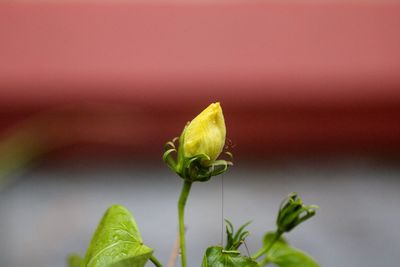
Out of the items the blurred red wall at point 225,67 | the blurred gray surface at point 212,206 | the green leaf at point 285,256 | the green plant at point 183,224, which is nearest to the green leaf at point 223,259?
the green plant at point 183,224

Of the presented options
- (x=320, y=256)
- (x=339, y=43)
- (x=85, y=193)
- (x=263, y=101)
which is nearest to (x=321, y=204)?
(x=320, y=256)

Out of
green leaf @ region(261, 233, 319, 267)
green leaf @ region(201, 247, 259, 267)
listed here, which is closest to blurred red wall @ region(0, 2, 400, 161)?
green leaf @ region(261, 233, 319, 267)

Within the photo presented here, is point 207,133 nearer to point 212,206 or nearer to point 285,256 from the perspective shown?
point 285,256

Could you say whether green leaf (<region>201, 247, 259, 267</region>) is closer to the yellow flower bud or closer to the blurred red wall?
the yellow flower bud

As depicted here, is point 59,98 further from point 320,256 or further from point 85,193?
point 320,256

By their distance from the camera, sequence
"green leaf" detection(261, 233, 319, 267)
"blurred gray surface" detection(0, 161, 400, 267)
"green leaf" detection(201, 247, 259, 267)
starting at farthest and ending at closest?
"blurred gray surface" detection(0, 161, 400, 267)
"green leaf" detection(261, 233, 319, 267)
"green leaf" detection(201, 247, 259, 267)

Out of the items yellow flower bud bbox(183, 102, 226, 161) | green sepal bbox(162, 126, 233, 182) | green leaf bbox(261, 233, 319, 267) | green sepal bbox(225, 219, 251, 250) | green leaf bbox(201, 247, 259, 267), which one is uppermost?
yellow flower bud bbox(183, 102, 226, 161)

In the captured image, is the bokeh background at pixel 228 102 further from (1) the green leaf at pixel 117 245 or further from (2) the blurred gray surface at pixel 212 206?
(1) the green leaf at pixel 117 245
